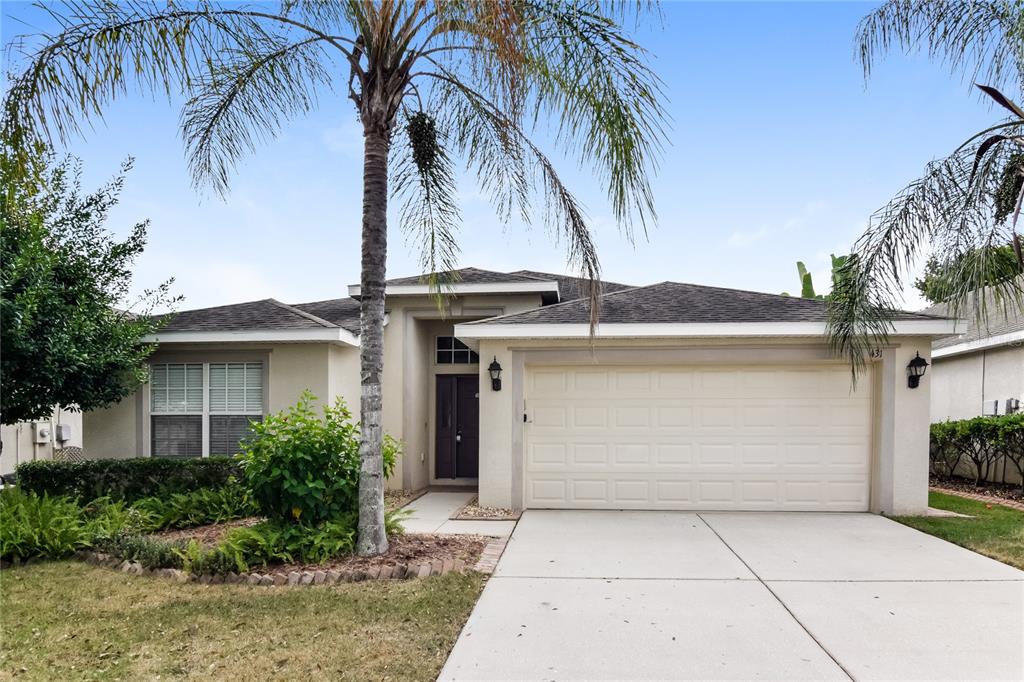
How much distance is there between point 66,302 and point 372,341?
512 cm

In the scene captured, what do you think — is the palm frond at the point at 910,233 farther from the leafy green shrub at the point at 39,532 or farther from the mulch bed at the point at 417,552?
the leafy green shrub at the point at 39,532

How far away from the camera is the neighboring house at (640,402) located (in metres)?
8.49

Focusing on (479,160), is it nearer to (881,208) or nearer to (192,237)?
(881,208)

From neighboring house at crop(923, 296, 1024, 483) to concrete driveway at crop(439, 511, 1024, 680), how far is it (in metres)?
7.07

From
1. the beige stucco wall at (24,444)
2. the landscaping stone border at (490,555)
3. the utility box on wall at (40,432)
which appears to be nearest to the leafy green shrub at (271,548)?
the landscaping stone border at (490,555)

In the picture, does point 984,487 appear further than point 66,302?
Yes

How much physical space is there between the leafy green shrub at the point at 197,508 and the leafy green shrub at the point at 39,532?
0.85 metres

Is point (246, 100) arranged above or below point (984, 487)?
above

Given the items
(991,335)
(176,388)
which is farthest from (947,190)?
(176,388)

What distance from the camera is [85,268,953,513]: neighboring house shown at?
334 inches

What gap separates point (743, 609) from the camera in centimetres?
470

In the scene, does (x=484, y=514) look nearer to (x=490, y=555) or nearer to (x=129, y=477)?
(x=490, y=555)

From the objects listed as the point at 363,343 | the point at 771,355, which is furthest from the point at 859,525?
the point at 363,343

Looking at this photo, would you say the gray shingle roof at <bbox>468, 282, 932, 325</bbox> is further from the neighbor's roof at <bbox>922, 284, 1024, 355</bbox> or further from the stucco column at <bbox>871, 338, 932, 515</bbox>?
the neighbor's roof at <bbox>922, 284, 1024, 355</bbox>
